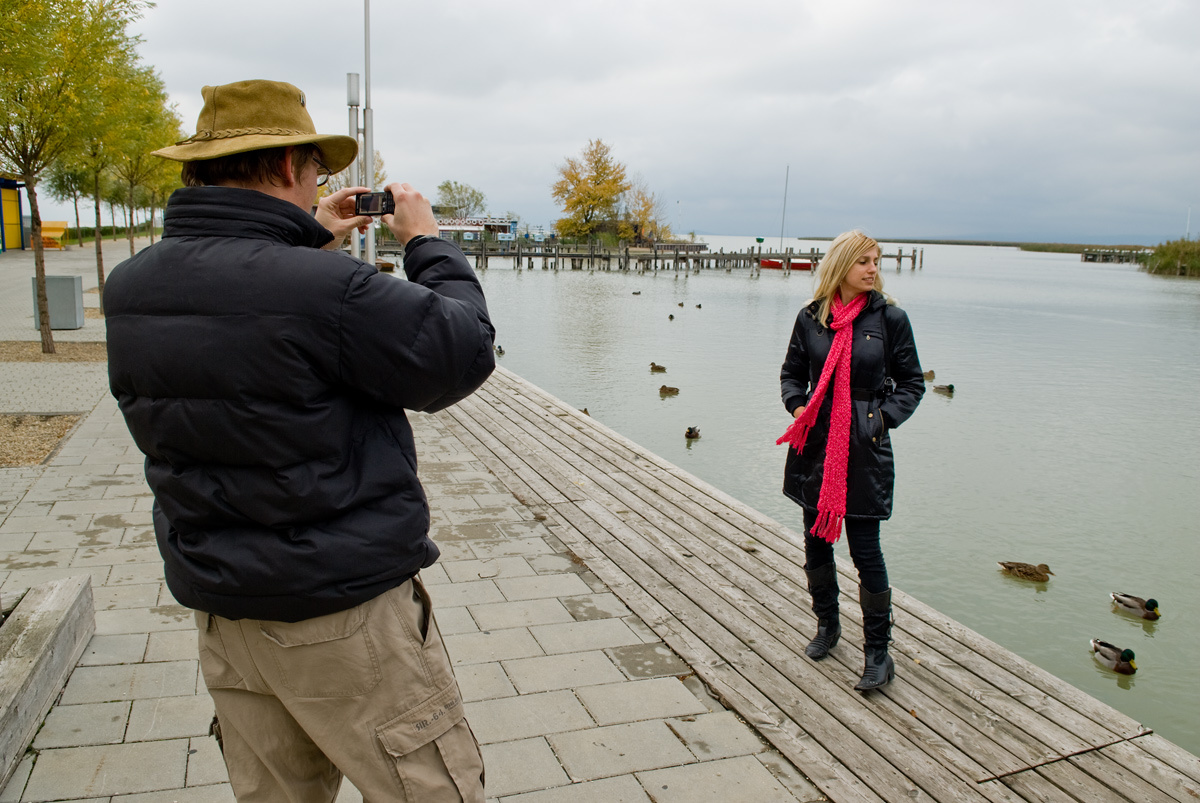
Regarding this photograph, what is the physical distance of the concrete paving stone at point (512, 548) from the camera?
5.25 meters

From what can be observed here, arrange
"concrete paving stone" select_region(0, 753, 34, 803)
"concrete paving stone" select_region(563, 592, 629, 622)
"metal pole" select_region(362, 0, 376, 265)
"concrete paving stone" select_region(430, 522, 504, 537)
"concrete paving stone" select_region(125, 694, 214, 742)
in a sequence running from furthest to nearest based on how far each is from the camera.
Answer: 1. "metal pole" select_region(362, 0, 376, 265)
2. "concrete paving stone" select_region(430, 522, 504, 537)
3. "concrete paving stone" select_region(563, 592, 629, 622)
4. "concrete paving stone" select_region(125, 694, 214, 742)
5. "concrete paving stone" select_region(0, 753, 34, 803)

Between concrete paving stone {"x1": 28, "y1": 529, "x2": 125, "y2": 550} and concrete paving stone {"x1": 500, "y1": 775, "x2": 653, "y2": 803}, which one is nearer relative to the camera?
concrete paving stone {"x1": 500, "y1": 775, "x2": 653, "y2": 803}

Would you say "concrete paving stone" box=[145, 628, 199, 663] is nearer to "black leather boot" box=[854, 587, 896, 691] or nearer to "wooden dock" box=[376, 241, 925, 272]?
"black leather boot" box=[854, 587, 896, 691]

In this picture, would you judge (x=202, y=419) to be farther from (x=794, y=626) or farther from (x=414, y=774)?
(x=794, y=626)

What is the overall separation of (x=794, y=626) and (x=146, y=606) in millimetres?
3142

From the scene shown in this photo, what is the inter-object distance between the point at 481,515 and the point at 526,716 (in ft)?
8.74

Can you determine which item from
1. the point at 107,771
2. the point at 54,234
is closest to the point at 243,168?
the point at 107,771

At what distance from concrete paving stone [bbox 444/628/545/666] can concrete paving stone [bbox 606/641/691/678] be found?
0.37m

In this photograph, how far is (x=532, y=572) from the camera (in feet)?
16.3

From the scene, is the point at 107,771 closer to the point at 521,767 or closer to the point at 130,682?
the point at 130,682

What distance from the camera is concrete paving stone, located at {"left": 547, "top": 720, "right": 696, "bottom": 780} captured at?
3084mm

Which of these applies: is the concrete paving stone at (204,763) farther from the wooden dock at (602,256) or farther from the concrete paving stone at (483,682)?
the wooden dock at (602,256)

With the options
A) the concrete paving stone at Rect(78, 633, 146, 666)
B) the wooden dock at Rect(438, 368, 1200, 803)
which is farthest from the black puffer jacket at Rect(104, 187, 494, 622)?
the concrete paving stone at Rect(78, 633, 146, 666)

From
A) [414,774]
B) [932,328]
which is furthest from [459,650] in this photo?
[932,328]
